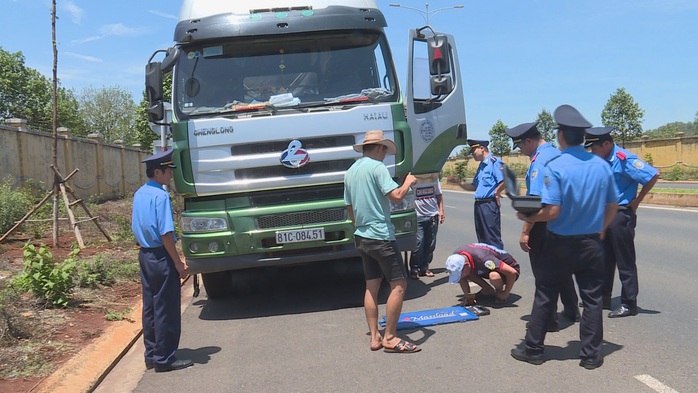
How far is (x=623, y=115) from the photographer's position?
152 feet

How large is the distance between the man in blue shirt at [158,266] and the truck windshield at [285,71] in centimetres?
171

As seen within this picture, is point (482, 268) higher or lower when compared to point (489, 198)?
lower

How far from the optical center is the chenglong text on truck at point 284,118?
604 cm

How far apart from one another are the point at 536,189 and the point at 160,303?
122 inches

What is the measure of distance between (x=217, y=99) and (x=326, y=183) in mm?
1485

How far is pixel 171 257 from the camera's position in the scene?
15.5 feet

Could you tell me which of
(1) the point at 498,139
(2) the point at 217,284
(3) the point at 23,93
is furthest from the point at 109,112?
(2) the point at 217,284

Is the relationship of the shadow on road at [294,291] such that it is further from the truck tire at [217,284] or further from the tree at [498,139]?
the tree at [498,139]

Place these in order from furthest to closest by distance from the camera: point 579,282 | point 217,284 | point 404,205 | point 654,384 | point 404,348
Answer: point 217,284 < point 404,205 < point 404,348 < point 579,282 < point 654,384

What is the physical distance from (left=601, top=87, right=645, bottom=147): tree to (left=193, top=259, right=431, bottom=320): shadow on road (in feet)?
140

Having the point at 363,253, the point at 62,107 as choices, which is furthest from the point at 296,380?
the point at 62,107

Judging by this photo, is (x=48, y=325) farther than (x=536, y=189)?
Yes

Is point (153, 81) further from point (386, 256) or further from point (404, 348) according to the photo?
point (404, 348)

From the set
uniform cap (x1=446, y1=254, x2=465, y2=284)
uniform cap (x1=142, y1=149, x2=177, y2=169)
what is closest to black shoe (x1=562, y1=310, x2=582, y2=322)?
uniform cap (x1=446, y1=254, x2=465, y2=284)
